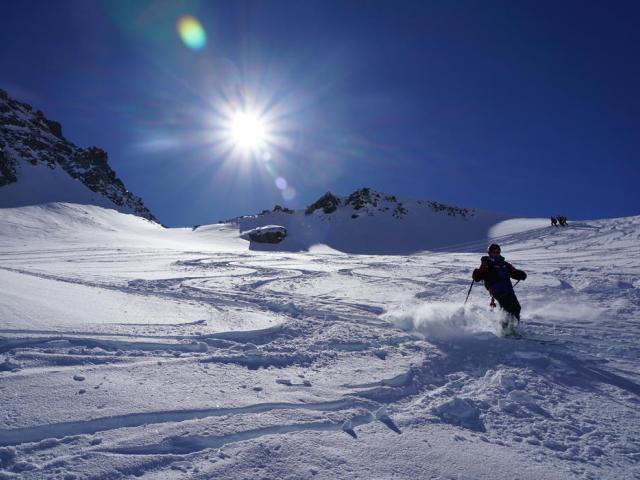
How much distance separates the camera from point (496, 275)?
6992 millimetres

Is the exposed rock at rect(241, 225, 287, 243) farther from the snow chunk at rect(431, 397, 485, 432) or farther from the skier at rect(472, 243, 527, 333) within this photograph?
the snow chunk at rect(431, 397, 485, 432)

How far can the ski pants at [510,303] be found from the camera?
661 centimetres

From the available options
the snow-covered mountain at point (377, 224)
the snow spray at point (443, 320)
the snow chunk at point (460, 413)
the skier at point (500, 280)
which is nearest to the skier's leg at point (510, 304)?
the skier at point (500, 280)

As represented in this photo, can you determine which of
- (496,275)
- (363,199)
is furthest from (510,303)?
(363,199)

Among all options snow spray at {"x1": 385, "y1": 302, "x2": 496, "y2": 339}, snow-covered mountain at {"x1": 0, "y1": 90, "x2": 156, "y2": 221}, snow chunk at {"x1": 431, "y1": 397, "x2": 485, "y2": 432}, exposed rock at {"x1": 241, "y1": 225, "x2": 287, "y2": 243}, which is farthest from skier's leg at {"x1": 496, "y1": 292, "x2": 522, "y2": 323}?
snow-covered mountain at {"x1": 0, "y1": 90, "x2": 156, "y2": 221}

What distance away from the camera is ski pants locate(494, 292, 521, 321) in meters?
6.61

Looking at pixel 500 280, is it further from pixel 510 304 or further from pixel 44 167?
pixel 44 167

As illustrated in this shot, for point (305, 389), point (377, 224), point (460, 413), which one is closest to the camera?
point (460, 413)

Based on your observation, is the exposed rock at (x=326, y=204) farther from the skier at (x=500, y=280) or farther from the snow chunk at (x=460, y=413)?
the snow chunk at (x=460, y=413)

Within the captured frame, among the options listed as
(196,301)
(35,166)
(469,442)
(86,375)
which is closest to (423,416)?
(469,442)

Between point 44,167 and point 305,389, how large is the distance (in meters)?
60.3

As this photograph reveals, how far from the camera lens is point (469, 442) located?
9.79 feet

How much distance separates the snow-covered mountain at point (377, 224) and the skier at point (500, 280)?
1006 inches

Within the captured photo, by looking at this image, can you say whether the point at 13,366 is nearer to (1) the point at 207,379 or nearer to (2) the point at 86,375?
(2) the point at 86,375
